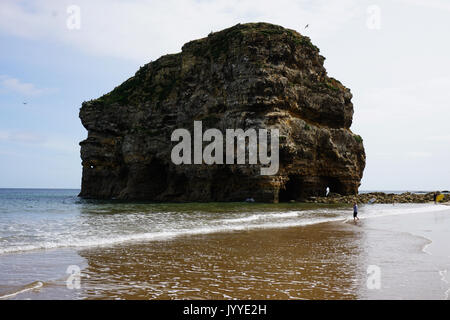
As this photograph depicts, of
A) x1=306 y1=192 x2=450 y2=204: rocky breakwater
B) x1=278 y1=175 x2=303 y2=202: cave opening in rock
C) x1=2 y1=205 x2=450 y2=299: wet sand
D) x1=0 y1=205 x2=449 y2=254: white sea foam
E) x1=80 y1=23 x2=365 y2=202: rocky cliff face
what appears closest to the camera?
x1=2 y1=205 x2=450 y2=299: wet sand

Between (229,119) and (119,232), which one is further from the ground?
(229,119)

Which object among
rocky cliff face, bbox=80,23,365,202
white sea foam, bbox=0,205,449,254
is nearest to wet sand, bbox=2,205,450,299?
white sea foam, bbox=0,205,449,254

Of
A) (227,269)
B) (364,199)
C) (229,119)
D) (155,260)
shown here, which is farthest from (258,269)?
(364,199)

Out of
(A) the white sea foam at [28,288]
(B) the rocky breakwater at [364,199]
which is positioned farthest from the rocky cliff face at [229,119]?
(A) the white sea foam at [28,288]

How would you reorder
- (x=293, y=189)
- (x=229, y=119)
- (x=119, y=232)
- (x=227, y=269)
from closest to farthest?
(x=227, y=269)
(x=119, y=232)
(x=229, y=119)
(x=293, y=189)

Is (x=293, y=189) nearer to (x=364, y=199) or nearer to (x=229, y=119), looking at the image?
(x=364, y=199)

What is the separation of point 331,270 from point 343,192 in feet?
137

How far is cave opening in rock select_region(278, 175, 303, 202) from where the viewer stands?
1743 inches

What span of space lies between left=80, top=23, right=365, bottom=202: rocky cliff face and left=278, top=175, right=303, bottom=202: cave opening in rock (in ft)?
0.42

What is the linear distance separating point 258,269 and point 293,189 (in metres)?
37.8

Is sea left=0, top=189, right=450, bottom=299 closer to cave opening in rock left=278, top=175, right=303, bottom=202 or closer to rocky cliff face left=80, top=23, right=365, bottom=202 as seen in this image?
rocky cliff face left=80, top=23, right=365, bottom=202

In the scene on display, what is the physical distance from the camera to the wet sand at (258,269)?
22.3ft

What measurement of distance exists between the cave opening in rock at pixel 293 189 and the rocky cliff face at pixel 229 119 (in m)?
0.13

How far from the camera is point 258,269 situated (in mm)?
8906
